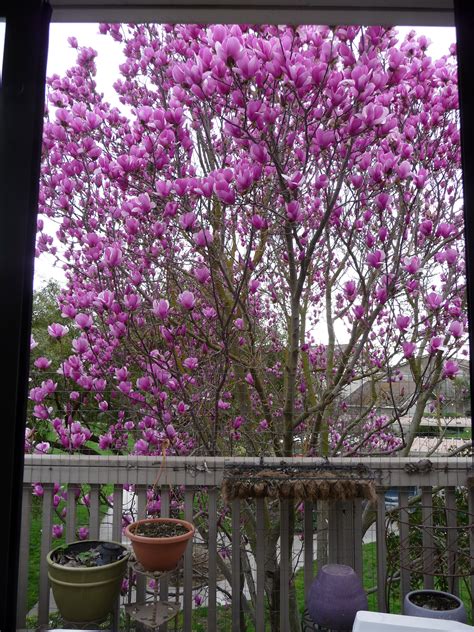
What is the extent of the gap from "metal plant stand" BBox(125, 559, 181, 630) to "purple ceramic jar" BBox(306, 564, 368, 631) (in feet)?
1.49

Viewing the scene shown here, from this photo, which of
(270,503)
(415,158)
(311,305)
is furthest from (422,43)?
(270,503)

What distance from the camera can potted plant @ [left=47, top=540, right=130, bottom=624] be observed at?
146 centimetres

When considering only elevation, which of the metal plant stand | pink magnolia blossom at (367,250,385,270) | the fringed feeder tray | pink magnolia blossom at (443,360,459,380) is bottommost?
the metal plant stand

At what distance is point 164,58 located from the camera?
88.1 inches

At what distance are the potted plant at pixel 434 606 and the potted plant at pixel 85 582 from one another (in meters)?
0.89

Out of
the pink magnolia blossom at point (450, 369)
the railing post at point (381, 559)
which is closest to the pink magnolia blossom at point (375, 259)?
the pink magnolia blossom at point (450, 369)

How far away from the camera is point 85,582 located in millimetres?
1463

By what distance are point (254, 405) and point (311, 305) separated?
2.45 ft

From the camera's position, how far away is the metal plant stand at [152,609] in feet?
4.99

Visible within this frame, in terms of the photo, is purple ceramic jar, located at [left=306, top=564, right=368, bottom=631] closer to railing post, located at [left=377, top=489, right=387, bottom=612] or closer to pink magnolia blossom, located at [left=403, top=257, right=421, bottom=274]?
railing post, located at [left=377, top=489, right=387, bottom=612]

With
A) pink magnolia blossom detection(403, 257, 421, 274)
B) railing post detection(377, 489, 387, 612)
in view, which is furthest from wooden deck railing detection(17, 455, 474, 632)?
pink magnolia blossom detection(403, 257, 421, 274)

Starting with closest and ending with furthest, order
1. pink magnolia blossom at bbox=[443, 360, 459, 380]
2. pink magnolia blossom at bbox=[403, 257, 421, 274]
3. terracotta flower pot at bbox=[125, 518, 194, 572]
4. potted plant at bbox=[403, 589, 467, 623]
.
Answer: potted plant at bbox=[403, 589, 467, 623], terracotta flower pot at bbox=[125, 518, 194, 572], pink magnolia blossom at bbox=[403, 257, 421, 274], pink magnolia blossom at bbox=[443, 360, 459, 380]

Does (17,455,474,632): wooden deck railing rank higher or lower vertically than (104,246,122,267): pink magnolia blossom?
lower

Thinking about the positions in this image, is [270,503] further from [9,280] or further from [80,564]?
[9,280]
